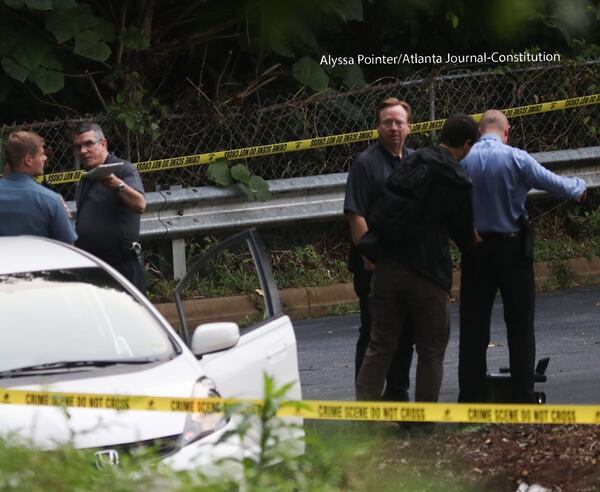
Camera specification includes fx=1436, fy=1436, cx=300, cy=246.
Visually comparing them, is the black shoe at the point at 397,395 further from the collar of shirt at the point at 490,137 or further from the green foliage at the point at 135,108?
the green foliage at the point at 135,108

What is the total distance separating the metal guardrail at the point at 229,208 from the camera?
39.1ft

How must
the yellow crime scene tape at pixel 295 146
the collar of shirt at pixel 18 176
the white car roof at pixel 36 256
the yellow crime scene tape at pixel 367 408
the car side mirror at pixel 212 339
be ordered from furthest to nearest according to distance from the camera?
the yellow crime scene tape at pixel 295 146, the collar of shirt at pixel 18 176, the white car roof at pixel 36 256, the car side mirror at pixel 212 339, the yellow crime scene tape at pixel 367 408

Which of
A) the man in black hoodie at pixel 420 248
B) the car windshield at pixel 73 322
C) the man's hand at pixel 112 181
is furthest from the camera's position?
the man's hand at pixel 112 181

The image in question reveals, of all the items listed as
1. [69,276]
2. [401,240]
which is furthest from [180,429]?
[401,240]

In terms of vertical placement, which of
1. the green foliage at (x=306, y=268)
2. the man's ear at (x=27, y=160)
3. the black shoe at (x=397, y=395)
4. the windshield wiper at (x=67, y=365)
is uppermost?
the man's ear at (x=27, y=160)

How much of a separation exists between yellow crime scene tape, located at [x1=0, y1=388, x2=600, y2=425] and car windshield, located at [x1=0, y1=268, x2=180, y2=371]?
46cm

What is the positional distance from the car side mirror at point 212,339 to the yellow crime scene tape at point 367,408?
64 cm

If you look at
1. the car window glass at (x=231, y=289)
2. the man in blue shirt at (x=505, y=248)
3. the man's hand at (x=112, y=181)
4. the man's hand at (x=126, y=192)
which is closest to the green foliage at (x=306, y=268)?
the car window glass at (x=231, y=289)

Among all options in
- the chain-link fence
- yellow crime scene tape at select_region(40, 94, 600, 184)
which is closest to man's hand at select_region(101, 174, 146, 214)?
yellow crime scene tape at select_region(40, 94, 600, 184)

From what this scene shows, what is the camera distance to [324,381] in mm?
8922

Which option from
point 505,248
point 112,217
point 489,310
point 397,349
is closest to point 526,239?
point 505,248

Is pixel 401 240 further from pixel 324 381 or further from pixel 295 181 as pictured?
pixel 295 181

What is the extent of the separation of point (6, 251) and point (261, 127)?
7.25 metres

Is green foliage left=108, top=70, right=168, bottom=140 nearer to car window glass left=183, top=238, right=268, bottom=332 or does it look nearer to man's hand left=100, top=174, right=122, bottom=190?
car window glass left=183, top=238, right=268, bottom=332
